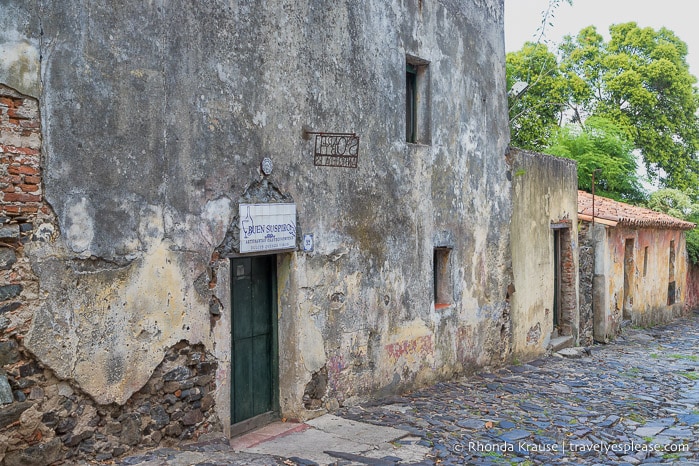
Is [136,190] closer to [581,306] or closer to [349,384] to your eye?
[349,384]

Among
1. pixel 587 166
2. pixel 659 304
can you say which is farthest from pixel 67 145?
pixel 587 166

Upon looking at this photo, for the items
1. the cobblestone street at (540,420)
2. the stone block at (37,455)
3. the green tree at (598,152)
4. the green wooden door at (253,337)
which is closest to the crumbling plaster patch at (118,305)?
the stone block at (37,455)

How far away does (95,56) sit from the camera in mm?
5164

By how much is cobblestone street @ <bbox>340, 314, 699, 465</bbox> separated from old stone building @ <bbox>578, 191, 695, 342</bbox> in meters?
3.06

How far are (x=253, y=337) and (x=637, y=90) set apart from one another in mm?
24842

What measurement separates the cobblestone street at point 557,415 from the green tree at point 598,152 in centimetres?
1106

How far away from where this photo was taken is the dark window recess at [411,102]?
9125 mm

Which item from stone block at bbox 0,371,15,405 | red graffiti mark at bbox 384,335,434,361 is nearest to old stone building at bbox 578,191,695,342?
red graffiti mark at bbox 384,335,434,361

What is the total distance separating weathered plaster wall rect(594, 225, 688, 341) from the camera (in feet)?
48.6

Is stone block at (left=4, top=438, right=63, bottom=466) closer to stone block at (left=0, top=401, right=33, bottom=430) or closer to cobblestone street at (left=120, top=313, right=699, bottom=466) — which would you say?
stone block at (left=0, top=401, right=33, bottom=430)

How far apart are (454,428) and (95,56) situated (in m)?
5.04

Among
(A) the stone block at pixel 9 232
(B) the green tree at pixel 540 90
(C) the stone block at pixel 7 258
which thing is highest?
(B) the green tree at pixel 540 90

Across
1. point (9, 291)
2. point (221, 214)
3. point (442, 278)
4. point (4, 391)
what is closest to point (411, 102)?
point (442, 278)

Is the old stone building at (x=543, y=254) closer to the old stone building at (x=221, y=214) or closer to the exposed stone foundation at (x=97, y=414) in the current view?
the old stone building at (x=221, y=214)
